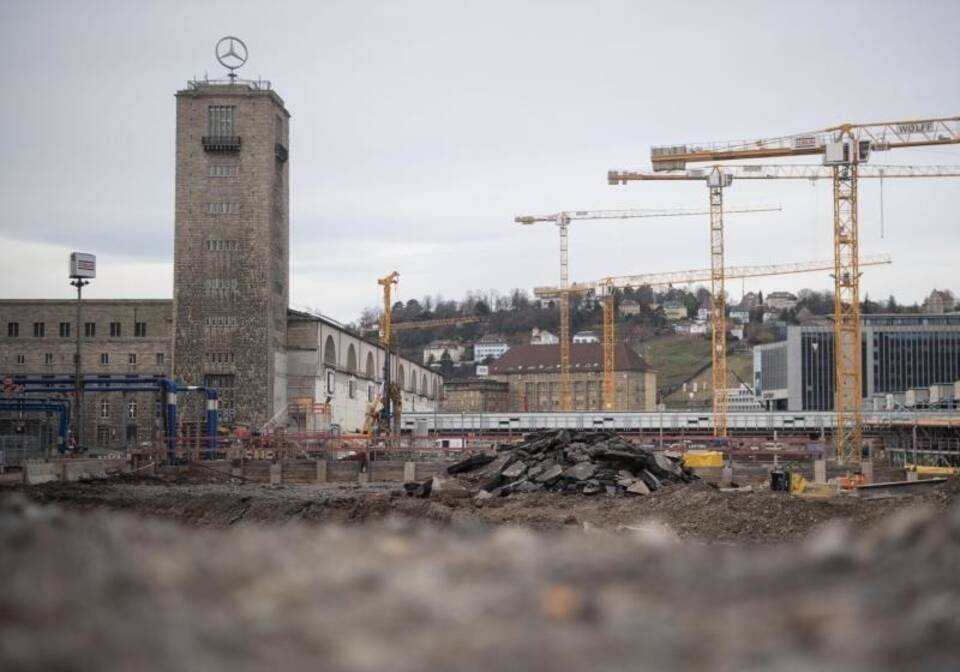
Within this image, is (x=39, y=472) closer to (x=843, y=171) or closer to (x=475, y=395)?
(x=843, y=171)

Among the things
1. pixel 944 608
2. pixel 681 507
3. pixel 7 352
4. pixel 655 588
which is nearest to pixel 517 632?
pixel 655 588

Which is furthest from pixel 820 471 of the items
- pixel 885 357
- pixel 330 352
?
pixel 885 357

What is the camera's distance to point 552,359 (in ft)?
549

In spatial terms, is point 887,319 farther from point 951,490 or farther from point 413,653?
point 413,653

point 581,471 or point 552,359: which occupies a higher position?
point 552,359

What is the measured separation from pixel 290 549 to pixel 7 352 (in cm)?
8021

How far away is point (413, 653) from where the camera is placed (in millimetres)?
5078

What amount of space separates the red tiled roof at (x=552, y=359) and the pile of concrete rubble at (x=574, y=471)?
118491 millimetres

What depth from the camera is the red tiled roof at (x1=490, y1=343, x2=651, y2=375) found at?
158 meters

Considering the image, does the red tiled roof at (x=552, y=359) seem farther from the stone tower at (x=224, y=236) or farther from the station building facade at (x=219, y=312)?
the stone tower at (x=224, y=236)

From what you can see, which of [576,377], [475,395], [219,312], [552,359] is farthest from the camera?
[552,359]

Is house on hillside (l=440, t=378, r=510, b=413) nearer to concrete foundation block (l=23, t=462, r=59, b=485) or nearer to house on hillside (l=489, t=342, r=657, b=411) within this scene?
house on hillside (l=489, t=342, r=657, b=411)

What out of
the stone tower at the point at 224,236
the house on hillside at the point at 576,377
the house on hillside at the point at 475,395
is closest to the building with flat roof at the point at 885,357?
the house on hillside at the point at 576,377

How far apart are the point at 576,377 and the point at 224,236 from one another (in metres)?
88.4
